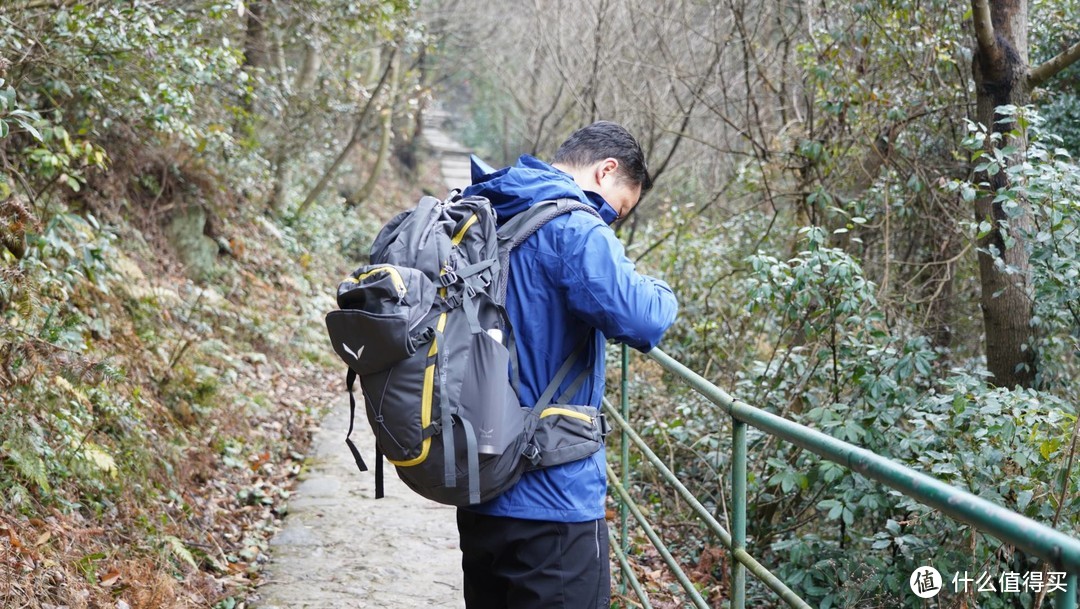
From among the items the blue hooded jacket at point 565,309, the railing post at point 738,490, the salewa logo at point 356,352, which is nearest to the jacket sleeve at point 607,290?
the blue hooded jacket at point 565,309

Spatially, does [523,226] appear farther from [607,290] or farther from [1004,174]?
[1004,174]

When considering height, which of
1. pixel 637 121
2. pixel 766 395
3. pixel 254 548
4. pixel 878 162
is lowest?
pixel 254 548

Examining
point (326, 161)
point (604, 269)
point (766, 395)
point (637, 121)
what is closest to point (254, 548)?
point (766, 395)

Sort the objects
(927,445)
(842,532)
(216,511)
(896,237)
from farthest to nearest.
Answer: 1. (896,237)
2. (216,511)
3. (842,532)
4. (927,445)

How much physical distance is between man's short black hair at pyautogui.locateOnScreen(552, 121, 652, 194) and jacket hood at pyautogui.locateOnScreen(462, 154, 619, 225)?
9 cm

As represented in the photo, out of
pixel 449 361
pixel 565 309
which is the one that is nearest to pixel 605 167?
pixel 565 309

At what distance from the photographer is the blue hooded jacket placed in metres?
2.55

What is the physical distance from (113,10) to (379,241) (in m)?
4.20

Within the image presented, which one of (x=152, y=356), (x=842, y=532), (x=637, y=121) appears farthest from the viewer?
(x=637, y=121)

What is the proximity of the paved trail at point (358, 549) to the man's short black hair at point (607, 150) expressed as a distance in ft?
9.04

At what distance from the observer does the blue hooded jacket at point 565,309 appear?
2.55m

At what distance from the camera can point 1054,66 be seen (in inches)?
→ 211

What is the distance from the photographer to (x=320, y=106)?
13883 millimetres

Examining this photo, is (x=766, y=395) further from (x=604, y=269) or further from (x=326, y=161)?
(x=326, y=161)
